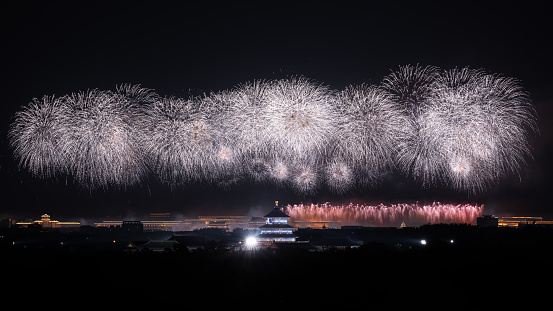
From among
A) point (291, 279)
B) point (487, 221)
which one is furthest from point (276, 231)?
point (487, 221)

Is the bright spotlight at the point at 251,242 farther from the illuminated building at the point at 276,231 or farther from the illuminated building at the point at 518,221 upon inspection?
the illuminated building at the point at 518,221

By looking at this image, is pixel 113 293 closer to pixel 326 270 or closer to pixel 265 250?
pixel 326 270

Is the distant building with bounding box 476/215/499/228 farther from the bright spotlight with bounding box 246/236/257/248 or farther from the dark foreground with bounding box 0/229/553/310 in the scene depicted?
the bright spotlight with bounding box 246/236/257/248

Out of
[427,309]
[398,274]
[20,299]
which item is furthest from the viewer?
[398,274]

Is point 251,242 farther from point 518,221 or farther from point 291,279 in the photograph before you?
point 518,221

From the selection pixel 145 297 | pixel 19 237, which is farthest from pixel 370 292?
pixel 19 237
